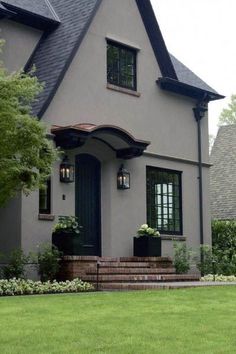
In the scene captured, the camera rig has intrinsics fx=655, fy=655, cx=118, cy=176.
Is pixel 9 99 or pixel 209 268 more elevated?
pixel 9 99

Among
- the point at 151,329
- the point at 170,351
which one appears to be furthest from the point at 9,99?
the point at 170,351

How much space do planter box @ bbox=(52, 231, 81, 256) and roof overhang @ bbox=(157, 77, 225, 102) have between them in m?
6.40

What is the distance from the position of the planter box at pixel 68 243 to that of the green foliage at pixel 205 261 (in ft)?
17.6

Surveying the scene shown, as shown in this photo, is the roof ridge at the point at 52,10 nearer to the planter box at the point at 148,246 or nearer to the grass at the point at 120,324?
the planter box at the point at 148,246

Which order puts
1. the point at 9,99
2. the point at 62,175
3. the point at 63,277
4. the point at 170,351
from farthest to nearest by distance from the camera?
1. the point at 62,175
2. the point at 63,277
3. the point at 9,99
4. the point at 170,351

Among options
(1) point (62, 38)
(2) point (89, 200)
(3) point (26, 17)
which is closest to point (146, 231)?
(2) point (89, 200)

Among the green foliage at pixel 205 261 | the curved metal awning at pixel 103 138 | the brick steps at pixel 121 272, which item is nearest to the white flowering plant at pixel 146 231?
the brick steps at pixel 121 272

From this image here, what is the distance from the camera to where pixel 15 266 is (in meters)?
15.2

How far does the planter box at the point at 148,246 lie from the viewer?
18.1 m

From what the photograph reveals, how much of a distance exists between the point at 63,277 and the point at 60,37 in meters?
6.59

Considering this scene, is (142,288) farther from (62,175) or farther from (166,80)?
(166,80)

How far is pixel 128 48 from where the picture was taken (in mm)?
19359

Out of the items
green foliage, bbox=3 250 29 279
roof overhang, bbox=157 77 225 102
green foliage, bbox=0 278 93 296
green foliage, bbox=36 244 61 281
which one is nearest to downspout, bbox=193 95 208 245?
roof overhang, bbox=157 77 225 102

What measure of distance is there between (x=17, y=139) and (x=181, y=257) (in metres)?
7.86
